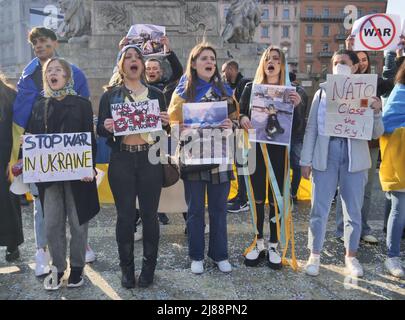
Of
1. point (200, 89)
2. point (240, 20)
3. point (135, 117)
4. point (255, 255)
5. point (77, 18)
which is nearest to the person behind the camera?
point (135, 117)

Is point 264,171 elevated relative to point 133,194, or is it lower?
elevated

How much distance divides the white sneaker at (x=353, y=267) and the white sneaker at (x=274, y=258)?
679 millimetres

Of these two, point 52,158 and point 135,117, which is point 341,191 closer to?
point 135,117

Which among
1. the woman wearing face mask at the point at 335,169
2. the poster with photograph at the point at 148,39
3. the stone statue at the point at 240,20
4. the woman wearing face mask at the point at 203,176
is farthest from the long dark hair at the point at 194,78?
the stone statue at the point at 240,20

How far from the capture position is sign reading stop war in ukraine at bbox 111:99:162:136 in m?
3.54

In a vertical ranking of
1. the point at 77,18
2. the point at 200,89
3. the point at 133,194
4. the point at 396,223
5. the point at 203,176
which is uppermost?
the point at 77,18

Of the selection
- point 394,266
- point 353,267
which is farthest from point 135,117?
point 394,266

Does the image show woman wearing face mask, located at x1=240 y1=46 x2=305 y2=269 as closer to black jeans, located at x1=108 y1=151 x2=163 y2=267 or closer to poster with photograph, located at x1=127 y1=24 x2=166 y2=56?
black jeans, located at x1=108 y1=151 x2=163 y2=267

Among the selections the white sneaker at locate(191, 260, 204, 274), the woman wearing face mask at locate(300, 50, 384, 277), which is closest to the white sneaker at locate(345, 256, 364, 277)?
the woman wearing face mask at locate(300, 50, 384, 277)

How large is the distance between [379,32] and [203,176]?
3202 millimetres

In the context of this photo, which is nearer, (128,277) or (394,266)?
(128,277)

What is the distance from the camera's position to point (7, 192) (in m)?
4.23

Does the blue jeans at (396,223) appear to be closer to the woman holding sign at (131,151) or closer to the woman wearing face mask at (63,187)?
the woman holding sign at (131,151)

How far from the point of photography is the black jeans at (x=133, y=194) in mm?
3604
